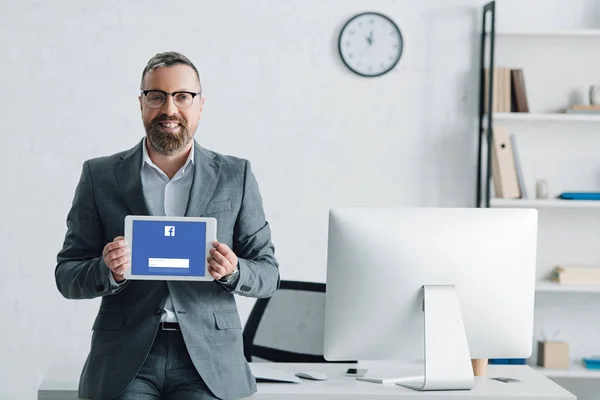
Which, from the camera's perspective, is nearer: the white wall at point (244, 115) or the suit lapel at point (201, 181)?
the suit lapel at point (201, 181)

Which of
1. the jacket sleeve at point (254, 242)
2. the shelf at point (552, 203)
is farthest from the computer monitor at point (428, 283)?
the shelf at point (552, 203)

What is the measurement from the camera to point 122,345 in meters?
1.84

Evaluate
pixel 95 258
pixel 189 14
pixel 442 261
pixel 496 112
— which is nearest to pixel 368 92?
pixel 496 112

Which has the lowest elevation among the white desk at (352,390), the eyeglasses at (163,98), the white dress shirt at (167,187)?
the white desk at (352,390)

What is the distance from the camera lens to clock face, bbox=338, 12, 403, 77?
388 centimetres

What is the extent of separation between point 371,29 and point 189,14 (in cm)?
81

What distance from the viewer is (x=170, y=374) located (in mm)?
1849

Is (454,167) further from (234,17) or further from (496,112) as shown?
(234,17)

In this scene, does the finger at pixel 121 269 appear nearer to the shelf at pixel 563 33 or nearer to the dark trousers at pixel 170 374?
the dark trousers at pixel 170 374

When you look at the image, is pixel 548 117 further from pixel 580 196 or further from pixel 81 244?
pixel 81 244

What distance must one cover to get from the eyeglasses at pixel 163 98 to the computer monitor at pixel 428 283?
1.41 feet

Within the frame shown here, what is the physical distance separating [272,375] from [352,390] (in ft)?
0.72

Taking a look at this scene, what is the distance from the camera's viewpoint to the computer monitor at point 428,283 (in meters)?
2.01

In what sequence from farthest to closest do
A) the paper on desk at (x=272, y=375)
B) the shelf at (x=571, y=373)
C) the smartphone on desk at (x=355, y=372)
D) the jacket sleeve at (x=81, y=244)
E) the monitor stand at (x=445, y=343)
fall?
the shelf at (x=571, y=373)
the smartphone on desk at (x=355, y=372)
the paper on desk at (x=272, y=375)
the monitor stand at (x=445, y=343)
the jacket sleeve at (x=81, y=244)
